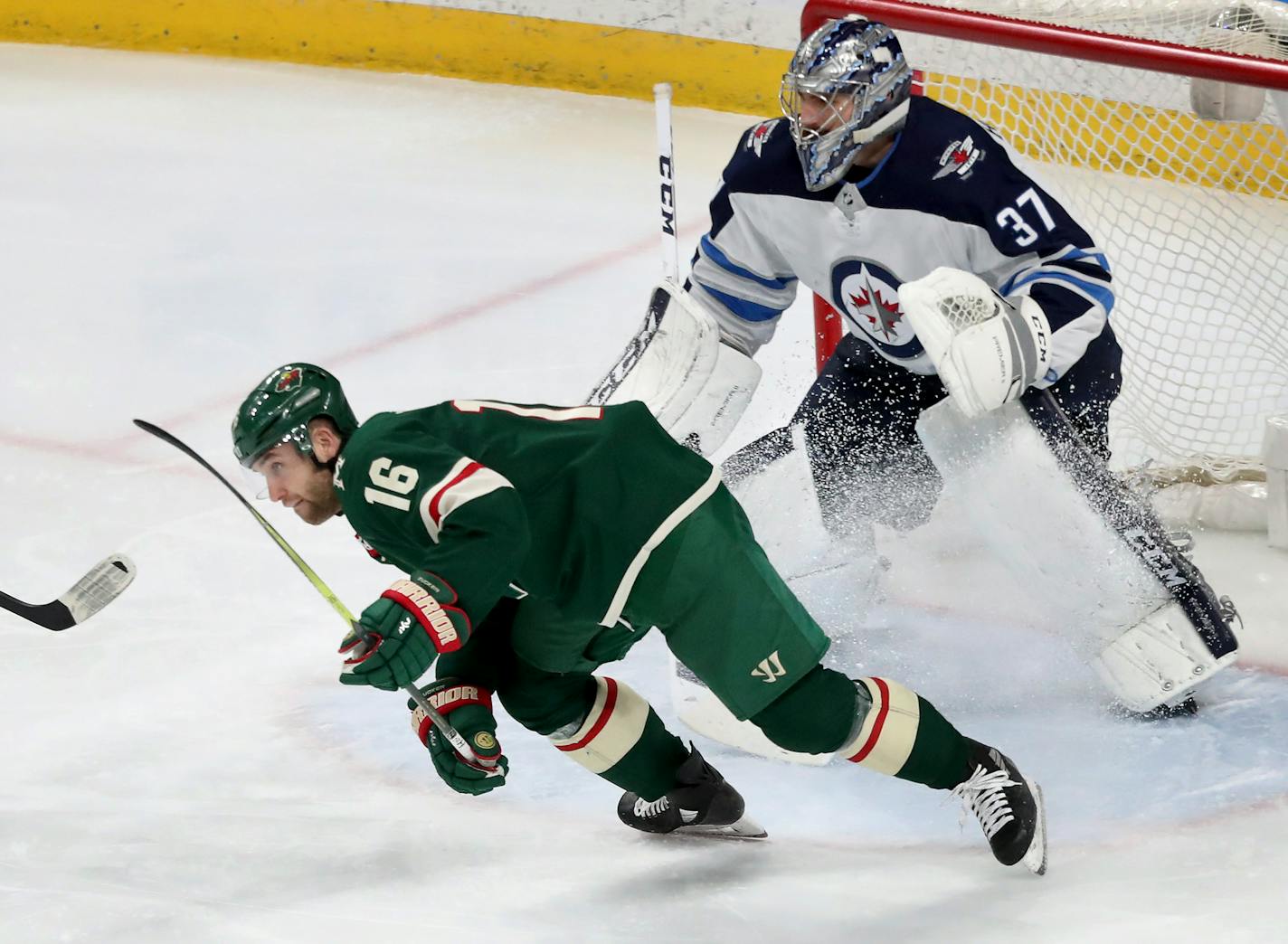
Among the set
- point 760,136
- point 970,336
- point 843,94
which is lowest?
point 970,336

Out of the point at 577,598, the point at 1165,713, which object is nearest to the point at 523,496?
the point at 577,598

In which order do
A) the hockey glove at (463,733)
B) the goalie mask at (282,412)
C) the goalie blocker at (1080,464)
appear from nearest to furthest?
the goalie mask at (282,412) → the hockey glove at (463,733) → the goalie blocker at (1080,464)

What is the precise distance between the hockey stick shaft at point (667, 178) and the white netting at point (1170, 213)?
0.61 m

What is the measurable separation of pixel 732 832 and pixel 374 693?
741mm

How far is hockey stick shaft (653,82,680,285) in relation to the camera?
9.04 ft

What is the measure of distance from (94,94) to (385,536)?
14.4ft

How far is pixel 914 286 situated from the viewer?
2406 mm

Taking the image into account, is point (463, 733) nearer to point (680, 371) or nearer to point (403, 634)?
point (403, 634)

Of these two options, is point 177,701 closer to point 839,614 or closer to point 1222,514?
point 839,614

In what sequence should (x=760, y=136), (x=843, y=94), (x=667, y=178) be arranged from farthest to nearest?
(x=667, y=178), (x=760, y=136), (x=843, y=94)

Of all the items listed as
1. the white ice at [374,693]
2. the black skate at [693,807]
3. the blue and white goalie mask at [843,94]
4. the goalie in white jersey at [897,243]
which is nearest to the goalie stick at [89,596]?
the white ice at [374,693]

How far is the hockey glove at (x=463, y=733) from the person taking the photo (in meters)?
2.04

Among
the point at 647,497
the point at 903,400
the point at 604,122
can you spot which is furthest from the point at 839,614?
the point at 604,122

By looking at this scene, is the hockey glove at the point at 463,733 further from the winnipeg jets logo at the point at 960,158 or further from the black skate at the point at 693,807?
the winnipeg jets logo at the point at 960,158
